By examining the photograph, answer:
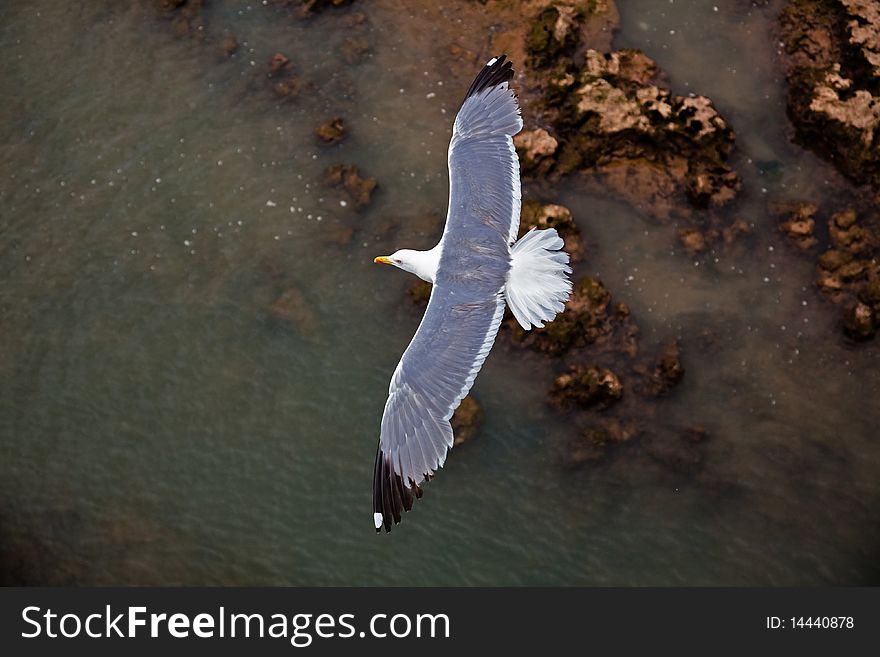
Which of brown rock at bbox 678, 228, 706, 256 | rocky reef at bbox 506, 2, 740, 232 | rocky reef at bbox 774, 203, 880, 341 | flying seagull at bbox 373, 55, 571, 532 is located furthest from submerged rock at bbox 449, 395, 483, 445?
rocky reef at bbox 774, 203, 880, 341

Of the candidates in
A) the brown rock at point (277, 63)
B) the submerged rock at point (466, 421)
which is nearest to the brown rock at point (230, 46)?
the brown rock at point (277, 63)

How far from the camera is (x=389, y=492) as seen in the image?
25.7 ft

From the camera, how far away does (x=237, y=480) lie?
9.73m

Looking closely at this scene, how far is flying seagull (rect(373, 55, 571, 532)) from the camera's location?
7855 millimetres

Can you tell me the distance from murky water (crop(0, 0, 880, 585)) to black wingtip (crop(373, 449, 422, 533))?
1743mm


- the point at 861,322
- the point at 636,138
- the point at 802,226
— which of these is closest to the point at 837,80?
the point at 802,226

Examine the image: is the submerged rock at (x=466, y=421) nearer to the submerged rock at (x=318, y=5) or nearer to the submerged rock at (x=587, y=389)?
the submerged rock at (x=587, y=389)

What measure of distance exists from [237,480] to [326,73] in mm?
4763

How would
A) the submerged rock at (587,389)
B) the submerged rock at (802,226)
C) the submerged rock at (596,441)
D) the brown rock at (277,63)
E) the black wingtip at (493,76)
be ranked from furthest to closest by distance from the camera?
the brown rock at (277,63) < the submerged rock at (802,226) < the submerged rock at (587,389) < the submerged rock at (596,441) < the black wingtip at (493,76)

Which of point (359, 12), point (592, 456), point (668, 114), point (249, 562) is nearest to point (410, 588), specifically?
point (249, 562)

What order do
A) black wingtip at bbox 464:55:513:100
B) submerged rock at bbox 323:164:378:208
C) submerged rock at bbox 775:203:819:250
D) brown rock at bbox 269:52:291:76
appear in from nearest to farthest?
black wingtip at bbox 464:55:513:100 < submerged rock at bbox 775:203:819:250 < submerged rock at bbox 323:164:378:208 < brown rock at bbox 269:52:291:76

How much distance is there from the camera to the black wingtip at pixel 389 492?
778 centimetres

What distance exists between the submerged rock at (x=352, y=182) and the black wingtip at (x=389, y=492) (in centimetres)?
380

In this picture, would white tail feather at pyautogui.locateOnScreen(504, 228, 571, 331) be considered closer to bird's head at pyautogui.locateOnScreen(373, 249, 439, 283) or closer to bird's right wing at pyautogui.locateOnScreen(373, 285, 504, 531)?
bird's right wing at pyautogui.locateOnScreen(373, 285, 504, 531)
